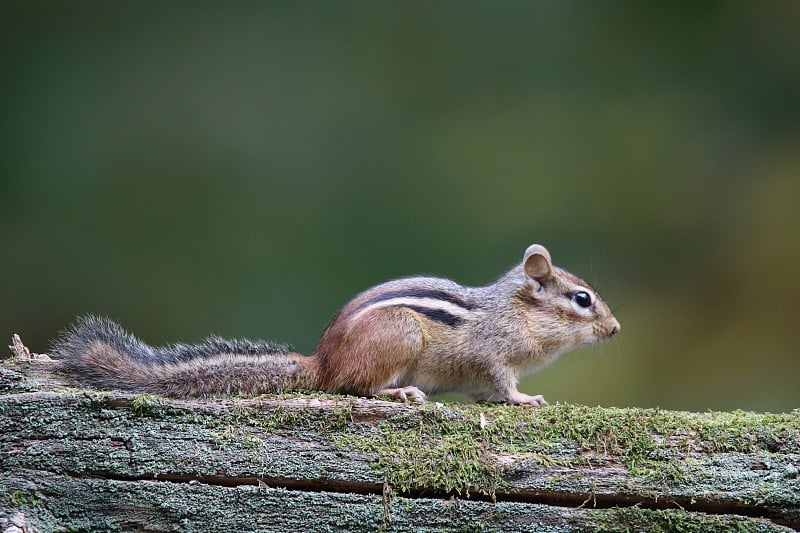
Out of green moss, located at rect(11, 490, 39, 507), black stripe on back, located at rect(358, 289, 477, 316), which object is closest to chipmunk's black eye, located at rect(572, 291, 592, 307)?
black stripe on back, located at rect(358, 289, 477, 316)

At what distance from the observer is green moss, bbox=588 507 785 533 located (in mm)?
2529

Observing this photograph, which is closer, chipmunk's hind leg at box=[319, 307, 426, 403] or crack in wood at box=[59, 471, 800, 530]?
crack in wood at box=[59, 471, 800, 530]

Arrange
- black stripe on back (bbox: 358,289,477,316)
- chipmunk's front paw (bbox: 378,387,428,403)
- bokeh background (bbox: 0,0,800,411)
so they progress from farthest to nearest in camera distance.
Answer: bokeh background (bbox: 0,0,800,411) → black stripe on back (bbox: 358,289,477,316) → chipmunk's front paw (bbox: 378,387,428,403)

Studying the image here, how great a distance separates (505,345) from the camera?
352 cm

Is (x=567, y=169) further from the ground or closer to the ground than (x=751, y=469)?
further from the ground

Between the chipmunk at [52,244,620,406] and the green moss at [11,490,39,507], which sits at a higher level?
the chipmunk at [52,244,620,406]

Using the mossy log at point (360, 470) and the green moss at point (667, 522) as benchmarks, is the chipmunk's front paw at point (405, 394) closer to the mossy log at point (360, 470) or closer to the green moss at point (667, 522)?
the mossy log at point (360, 470)

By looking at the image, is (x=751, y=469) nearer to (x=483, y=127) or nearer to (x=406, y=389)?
(x=406, y=389)

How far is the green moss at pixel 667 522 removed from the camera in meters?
2.53

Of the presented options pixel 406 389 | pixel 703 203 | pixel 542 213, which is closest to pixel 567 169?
pixel 542 213

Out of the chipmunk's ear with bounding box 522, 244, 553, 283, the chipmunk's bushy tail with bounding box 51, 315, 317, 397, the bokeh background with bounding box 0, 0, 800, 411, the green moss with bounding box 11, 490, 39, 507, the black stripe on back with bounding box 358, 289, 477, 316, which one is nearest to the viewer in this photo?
the green moss with bounding box 11, 490, 39, 507

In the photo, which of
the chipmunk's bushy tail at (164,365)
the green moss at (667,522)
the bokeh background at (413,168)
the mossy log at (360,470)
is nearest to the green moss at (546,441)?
the mossy log at (360,470)

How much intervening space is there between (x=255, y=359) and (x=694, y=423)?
1483mm

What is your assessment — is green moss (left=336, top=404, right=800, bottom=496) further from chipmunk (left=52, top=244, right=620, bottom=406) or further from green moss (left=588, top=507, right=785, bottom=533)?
chipmunk (left=52, top=244, right=620, bottom=406)
